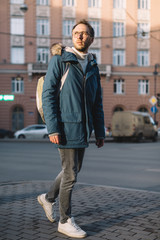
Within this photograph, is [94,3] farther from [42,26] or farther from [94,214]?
[94,214]

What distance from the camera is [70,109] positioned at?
3.84m

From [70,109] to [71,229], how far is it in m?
1.18

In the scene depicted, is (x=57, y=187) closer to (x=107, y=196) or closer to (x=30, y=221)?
(x=30, y=221)

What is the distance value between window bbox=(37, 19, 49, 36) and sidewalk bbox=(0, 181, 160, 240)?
35114 millimetres

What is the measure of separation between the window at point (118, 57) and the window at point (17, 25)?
1004 cm

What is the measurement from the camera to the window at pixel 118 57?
1619 inches

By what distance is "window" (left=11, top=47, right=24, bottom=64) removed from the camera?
130 feet

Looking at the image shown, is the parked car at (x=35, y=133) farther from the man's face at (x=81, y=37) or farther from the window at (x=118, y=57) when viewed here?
the man's face at (x=81, y=37)

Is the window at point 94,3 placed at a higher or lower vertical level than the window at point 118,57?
higher

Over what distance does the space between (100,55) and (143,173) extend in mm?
32738

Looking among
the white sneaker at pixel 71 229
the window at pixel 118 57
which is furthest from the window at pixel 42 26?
the white sneaker at pixel 71 229

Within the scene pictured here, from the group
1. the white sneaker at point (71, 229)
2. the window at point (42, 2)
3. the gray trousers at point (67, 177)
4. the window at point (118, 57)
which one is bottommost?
the white sneaker at point (71, 229)

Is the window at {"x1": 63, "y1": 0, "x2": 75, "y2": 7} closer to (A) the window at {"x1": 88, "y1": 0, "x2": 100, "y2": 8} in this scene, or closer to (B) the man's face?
(A) the window at {"x1": 88, "y1": 0, "x2": 100, "y2": 8}

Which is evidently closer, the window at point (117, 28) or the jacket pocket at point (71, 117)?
the jacket pocket at point (71, 117)
